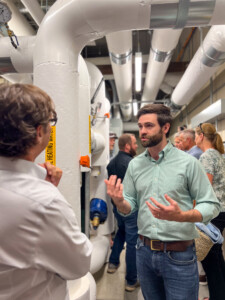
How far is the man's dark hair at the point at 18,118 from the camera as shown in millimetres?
580

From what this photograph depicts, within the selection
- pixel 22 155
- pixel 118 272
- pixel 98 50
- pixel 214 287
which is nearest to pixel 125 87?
pixel 98 50

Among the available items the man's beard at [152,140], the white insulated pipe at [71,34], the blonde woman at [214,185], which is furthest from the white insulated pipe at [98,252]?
the man's beard at [152,140]

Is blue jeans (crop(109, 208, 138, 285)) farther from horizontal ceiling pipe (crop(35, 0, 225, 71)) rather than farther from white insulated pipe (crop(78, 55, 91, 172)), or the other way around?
horizontal ceiling pipe (crop(35, 0, 225, 71))

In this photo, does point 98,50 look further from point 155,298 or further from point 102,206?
point 155,298

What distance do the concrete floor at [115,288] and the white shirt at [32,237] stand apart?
1.72 meters

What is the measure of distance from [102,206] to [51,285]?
5.64 feet

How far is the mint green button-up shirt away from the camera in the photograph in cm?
113

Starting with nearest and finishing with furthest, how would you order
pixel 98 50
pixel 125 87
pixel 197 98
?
pixel 125 87 < pixel 197 98 < pixel 98 50

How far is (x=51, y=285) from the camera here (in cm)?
65

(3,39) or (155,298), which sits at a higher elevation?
(3,39)

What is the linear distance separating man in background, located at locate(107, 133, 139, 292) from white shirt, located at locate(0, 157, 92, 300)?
5.65ft

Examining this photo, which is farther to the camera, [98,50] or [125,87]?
[98,50]

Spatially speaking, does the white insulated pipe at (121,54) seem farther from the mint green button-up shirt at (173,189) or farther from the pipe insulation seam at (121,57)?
the mint green button-up shirt at (173,189)

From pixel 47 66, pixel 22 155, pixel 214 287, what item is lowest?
pixel 214 287
